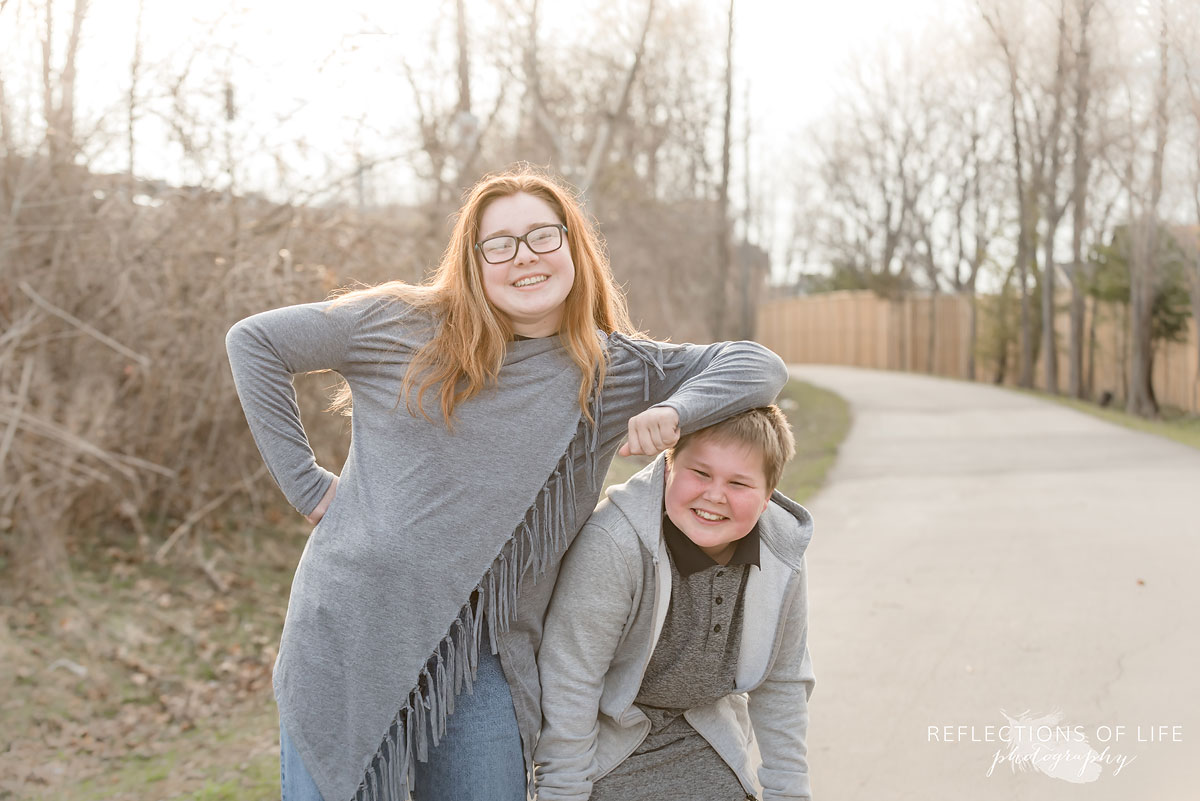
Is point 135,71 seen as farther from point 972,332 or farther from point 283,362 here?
point 972,332

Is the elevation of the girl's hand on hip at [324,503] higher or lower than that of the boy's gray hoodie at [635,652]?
higher

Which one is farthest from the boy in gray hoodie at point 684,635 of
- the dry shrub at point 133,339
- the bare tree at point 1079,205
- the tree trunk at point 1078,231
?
the tree trunk at point 1078,231

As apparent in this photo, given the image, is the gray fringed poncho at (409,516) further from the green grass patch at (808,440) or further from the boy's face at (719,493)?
the green grass patch at (808,440)

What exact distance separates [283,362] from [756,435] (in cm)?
108

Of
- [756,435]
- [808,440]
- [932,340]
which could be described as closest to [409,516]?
[756,435]

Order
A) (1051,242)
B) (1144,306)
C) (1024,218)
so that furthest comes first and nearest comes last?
(1024,218) < (1051,242) < (1144,306)

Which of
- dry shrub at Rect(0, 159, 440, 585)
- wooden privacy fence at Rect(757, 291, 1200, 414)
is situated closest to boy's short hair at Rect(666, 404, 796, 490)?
dry shrub at Rect(0, 159, 440, 585)

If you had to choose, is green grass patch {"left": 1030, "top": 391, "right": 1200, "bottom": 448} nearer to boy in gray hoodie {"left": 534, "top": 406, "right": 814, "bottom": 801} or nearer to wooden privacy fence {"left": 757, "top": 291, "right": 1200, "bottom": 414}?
wooden privacy fence {"left": 757, "top": 291, "right": 1200, "bottom": 414}

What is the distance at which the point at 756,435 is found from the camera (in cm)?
258

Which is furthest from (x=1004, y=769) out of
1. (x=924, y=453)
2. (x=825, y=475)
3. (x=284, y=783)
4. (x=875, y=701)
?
(x=924, y=453)

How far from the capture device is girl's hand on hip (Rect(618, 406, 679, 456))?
232 centimetres

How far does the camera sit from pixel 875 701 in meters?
4.49

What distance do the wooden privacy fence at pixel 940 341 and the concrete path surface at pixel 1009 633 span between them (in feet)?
33.1

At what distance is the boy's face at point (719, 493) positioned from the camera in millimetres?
2574
